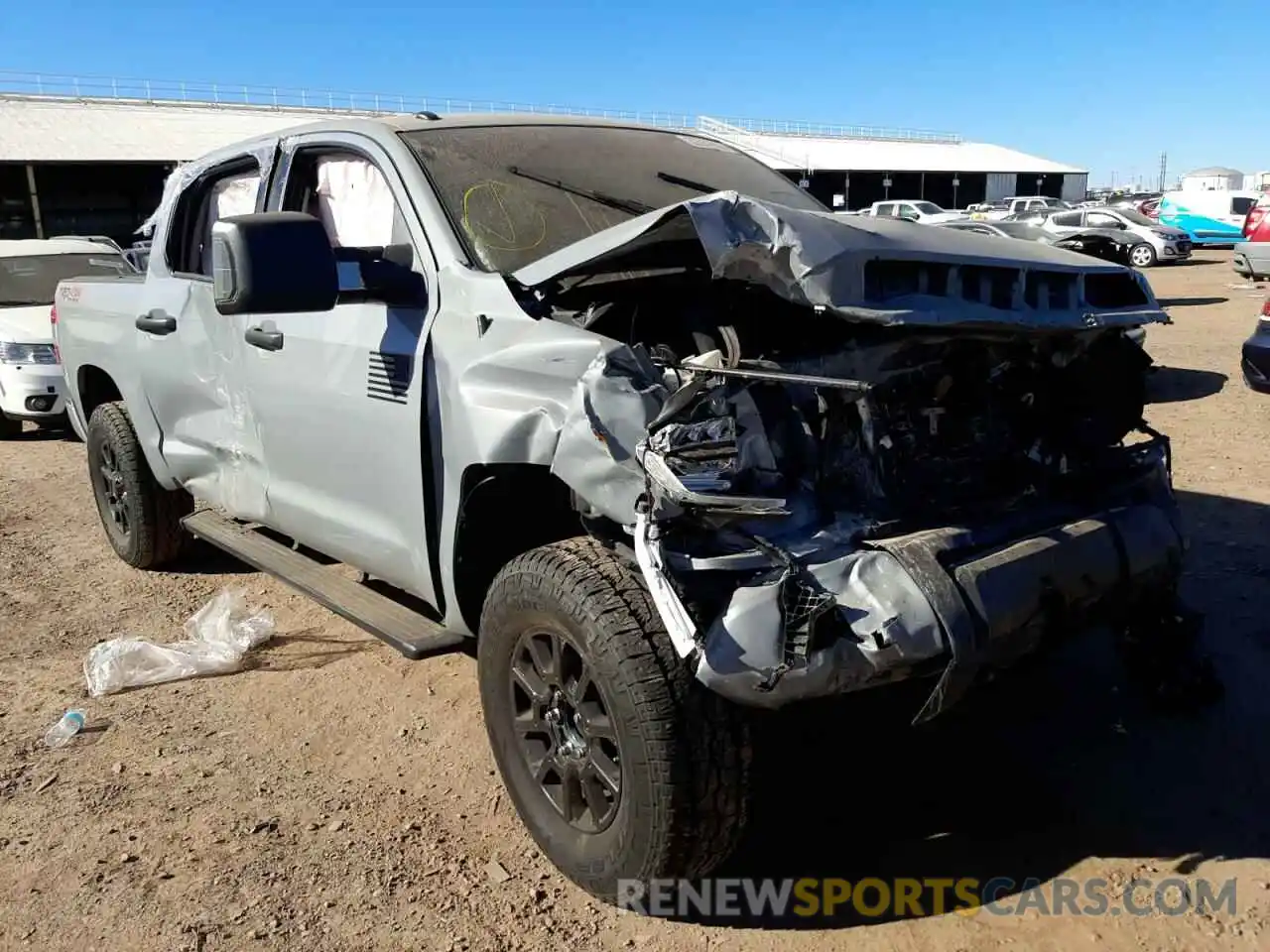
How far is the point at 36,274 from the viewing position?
9.99 m

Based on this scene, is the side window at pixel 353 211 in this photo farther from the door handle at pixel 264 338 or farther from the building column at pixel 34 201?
the building column at pixel 34 201

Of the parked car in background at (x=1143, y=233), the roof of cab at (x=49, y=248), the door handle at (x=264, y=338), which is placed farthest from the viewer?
the parked car in background at (x=1143, y=233)

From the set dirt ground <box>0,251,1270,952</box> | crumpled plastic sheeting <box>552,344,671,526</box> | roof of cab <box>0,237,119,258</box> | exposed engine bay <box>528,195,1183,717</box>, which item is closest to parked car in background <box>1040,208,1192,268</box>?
roof of cab <box>0,237,119,258</box>

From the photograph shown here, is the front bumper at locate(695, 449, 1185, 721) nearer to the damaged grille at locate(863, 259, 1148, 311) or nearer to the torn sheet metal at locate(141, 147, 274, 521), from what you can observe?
the damaged grille at locate(863, 259, 1148, 311)

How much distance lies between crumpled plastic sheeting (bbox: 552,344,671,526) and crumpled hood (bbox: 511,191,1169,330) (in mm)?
307

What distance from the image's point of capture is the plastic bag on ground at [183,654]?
4.12m

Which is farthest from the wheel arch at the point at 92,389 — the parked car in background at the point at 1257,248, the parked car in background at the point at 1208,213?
the parked car in background at the point at 1208,213

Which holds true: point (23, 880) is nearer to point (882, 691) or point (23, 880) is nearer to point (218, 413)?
point (218, 413)

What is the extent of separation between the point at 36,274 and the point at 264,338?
7.66 m

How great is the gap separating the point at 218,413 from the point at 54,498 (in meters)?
3.71

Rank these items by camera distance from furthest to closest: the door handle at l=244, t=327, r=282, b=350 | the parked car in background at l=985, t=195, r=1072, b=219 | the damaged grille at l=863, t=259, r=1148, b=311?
the parked car in background at l=985, t=195, r=1072, b=219 < the door handle at l=244, t=327, r=282, b=350 < the damaged grille at l=863, t=259, r=1148, b=311

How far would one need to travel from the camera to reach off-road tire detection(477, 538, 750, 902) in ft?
7.80

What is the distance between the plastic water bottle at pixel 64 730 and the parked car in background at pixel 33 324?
5533mm

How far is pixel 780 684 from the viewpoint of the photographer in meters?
2.24
